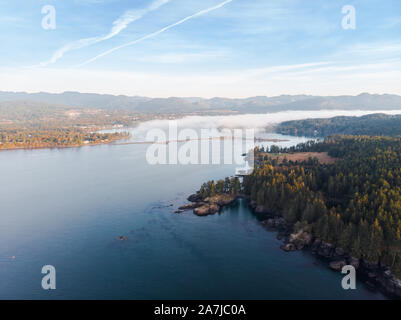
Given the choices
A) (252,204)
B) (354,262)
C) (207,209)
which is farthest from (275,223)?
(354,262)

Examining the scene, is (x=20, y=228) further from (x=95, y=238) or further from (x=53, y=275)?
(x=53, y=275)

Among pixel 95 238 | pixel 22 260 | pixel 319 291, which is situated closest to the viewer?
pixel 319 291

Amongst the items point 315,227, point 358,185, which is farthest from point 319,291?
point 358,185

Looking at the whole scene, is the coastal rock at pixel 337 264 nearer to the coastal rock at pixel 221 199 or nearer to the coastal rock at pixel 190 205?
the coastal rock at pixel 221 199

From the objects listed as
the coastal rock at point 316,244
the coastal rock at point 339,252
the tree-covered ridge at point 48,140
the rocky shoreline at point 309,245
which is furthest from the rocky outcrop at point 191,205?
the tree-covered ridge at point 48,140

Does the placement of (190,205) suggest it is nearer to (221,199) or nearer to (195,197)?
(195,197)

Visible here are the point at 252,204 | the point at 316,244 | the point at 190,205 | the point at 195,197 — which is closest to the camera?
the point at 316,244
